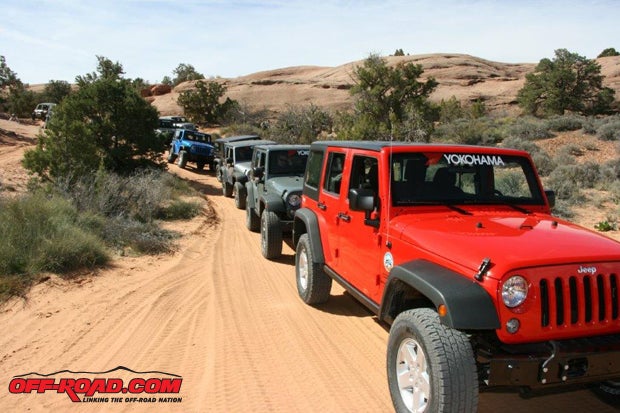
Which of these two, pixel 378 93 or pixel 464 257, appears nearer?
pixel 464 257

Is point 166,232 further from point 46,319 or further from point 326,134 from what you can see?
point 326,134

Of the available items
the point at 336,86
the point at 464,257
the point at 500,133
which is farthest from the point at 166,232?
the point at 336,86

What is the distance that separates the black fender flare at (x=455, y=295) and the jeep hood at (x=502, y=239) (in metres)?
0.11

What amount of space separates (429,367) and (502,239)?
38.5 inches

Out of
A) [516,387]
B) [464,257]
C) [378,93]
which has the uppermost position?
[378,93]

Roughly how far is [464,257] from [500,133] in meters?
22.1

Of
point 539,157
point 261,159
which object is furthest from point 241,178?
point 539,157

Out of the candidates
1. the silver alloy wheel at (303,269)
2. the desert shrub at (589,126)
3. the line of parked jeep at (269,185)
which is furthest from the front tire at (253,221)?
the desert shrub at (589,126)

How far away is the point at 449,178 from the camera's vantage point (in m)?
4.07

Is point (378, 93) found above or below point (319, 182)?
above

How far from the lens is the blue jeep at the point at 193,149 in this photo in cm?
2039

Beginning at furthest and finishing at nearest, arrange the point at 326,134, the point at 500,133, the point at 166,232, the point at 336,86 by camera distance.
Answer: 1. the point at 336,86
2. the point at 326,134
3. the point at 500,133
4. the point at 166,232

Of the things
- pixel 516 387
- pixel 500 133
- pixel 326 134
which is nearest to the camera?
pixel 516 387

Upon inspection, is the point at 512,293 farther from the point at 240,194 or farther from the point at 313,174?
the point at 240,194
